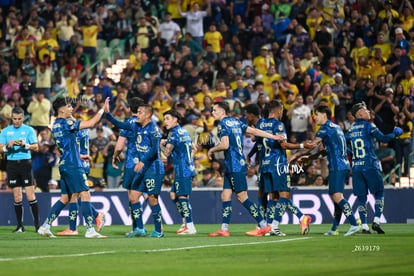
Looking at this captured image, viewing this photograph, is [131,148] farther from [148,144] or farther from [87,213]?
[87,213]

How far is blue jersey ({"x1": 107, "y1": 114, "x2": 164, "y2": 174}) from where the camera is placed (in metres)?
18.9

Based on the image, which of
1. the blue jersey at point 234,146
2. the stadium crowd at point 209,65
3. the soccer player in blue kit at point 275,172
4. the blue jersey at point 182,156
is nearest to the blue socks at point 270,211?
the soccer player in blue kit at point 275,172

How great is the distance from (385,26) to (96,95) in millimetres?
8840

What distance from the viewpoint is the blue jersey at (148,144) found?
1889cm

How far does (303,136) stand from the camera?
28047 mm

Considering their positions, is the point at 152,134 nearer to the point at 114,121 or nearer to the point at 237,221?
the point at 114,121

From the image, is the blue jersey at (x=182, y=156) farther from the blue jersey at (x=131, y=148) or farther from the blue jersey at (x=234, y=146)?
the blue jersey at (x=234, y=146)

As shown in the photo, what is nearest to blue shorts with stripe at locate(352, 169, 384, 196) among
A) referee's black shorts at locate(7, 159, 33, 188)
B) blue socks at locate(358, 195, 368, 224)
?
blue socks at locate(358, 195, 368, 224)

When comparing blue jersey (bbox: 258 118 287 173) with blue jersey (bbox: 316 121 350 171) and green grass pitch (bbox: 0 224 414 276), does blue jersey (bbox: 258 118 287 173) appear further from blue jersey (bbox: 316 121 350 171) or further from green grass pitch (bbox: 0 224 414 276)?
green grass pitch (bbox: 0 224 414 276)

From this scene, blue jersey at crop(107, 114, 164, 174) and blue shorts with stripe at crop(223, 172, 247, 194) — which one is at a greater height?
blue jersey at crop(107, 114, 164, 174)

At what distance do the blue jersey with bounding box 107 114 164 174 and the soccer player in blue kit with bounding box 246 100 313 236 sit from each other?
2.03 metres

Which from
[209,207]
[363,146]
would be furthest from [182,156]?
[209,207]

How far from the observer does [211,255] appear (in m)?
14.9

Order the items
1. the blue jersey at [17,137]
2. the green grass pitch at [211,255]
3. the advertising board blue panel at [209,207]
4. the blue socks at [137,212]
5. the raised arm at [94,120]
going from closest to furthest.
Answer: the green grass pitch at [211,255] → the raised arm at [94,120] → the blue socks at [137,212] → the blue jersey at [17,137] → the advertising board blue panel at [209,207]
